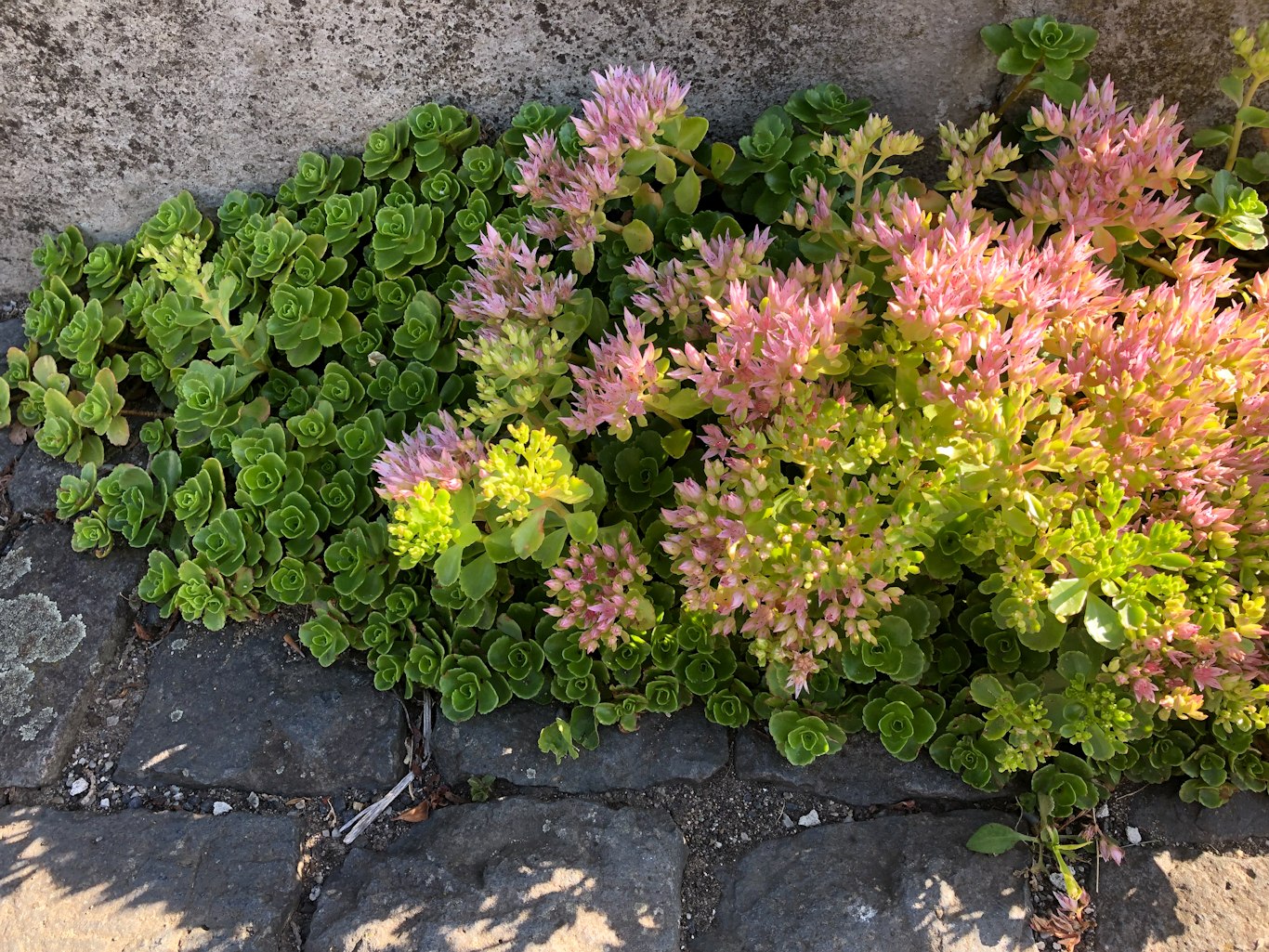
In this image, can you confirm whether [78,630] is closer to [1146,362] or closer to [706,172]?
[706,172]

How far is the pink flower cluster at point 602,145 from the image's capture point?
85.2 inches

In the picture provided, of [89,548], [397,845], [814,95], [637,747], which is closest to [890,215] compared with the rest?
[814,95]

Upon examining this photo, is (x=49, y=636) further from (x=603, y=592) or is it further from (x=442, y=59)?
(x=442, y=59)

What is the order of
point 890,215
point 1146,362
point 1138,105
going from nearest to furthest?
point 1146,362 → point 890,215 → point 1138,105

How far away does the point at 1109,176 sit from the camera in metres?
2.07

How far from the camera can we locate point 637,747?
2248mm

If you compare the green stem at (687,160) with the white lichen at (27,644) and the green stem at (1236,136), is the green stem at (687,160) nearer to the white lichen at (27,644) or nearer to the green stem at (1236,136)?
the green stem at (1236,136)

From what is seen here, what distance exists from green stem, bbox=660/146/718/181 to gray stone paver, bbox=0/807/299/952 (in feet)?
6.10

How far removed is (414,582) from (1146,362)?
1.74m

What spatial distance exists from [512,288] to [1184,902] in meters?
1.99

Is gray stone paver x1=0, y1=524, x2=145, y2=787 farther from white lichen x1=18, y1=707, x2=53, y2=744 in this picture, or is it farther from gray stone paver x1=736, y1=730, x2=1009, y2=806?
gray stone paver x1=736, y1=730, x2=1009, y2=806

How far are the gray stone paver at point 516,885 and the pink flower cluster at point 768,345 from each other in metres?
1.00

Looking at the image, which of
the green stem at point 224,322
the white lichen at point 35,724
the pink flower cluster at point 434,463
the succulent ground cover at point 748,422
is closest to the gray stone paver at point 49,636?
the white lichen at point 35,724

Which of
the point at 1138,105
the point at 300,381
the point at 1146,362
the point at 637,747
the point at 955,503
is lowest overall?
the point at 637,747
